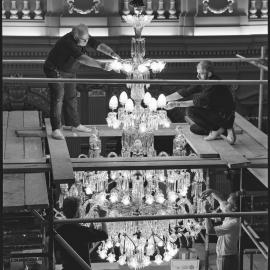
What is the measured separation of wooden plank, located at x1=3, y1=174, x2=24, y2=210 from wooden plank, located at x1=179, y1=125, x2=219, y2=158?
1438 mm

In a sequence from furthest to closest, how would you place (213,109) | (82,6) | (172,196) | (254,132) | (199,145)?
1. (82,6)
2. (172,196)
3. (254,132)
4. (213,109)
5. (199,145)

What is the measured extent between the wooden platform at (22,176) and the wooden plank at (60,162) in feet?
0.34

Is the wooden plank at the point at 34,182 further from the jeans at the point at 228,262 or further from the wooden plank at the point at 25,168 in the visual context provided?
the jeans at the point at 228,262

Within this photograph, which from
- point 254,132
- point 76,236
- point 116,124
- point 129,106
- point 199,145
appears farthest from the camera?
point 129,106

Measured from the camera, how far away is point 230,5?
13.9 metres

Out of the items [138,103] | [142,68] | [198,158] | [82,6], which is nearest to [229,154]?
[198,158]

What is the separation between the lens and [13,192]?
228 inches

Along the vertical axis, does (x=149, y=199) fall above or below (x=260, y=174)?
below

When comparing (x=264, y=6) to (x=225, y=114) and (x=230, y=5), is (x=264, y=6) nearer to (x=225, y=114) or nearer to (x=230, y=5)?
(x=230, y=5)

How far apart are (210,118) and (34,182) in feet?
5.99

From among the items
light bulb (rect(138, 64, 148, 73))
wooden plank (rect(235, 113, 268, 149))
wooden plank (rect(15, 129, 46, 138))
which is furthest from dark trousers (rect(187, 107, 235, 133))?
light bulb (rect(138, 64, 148, 73))

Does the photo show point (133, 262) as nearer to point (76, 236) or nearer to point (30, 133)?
point (30, 133)

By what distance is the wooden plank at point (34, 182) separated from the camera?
5.50 metres

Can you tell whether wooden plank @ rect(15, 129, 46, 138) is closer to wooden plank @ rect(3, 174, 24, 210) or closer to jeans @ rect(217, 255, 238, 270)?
wooden plank @ rect(3, 174, 24, 210)
